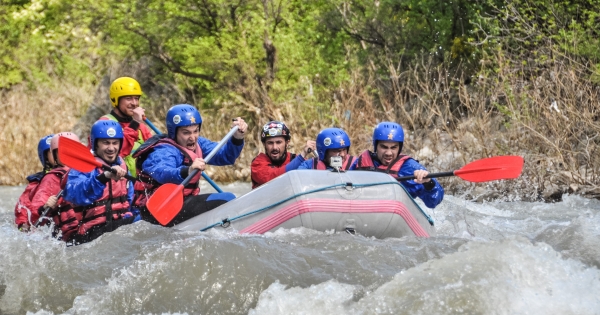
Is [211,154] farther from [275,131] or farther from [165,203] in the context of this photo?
[275,131]

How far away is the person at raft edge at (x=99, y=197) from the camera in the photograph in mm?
6648

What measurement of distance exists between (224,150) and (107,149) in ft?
4.48

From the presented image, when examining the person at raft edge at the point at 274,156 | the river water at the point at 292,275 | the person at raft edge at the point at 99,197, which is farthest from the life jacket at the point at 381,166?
the person at raft edge at the point at 99,197

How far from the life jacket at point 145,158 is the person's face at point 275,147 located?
94 cm

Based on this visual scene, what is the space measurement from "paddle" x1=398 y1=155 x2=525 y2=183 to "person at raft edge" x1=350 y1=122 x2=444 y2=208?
11.1 inches

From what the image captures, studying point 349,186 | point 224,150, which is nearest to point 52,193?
point 224,150

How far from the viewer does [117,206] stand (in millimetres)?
6969

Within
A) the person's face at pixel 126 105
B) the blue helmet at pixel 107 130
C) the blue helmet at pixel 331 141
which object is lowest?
the blue helmet at pixel 331 141

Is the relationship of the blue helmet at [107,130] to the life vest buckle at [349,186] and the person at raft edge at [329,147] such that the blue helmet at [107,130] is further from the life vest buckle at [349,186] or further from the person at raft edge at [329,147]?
the life vest buckle at [349,186]

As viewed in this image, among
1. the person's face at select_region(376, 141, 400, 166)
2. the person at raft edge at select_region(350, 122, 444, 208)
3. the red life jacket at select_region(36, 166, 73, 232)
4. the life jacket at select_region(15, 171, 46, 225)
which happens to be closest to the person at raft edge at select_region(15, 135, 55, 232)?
the life jacket at select_region(15, 171, 46, 225)

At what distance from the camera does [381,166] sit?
7.41 meters

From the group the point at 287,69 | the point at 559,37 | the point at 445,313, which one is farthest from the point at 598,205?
the point at 287,69

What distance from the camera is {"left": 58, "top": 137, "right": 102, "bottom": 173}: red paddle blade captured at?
645cm

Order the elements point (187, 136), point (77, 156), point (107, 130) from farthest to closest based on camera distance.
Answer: point (187, 136), point (107, 130), point (77, 156)
